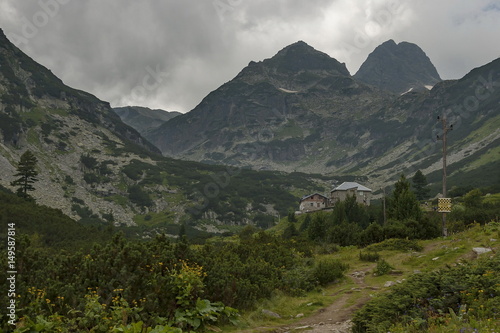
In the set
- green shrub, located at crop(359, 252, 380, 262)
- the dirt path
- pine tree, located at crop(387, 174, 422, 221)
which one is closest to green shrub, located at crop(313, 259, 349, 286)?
the dirt path

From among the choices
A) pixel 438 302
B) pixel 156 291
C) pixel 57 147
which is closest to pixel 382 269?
pixel 438 302

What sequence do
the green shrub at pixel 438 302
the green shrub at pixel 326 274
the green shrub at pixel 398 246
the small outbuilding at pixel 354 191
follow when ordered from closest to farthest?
the green shrub at pixel 438 302 < the green shrub at pixel 326 274 < the green shrub at pixel 398 246 < the small outbuilding at pixel 354 191

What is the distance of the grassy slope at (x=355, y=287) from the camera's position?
1070cm

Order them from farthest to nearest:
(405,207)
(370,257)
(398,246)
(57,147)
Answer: (57,147) < (405,207) < (398,246) < (370,257)

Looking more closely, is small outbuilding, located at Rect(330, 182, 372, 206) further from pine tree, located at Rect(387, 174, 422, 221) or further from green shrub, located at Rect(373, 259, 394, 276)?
green shrub, located at Rect(373, 259, 394, 276)

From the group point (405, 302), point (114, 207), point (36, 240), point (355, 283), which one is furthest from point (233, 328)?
point (114, 207)

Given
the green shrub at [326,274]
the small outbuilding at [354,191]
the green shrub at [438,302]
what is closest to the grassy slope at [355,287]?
the green shrub at [326,274]

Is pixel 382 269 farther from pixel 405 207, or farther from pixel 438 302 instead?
pixel 405 207

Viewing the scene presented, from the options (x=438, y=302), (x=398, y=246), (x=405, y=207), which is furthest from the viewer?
(x=405, y=207)

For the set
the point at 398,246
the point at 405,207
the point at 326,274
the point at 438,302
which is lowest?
the point at 326,274

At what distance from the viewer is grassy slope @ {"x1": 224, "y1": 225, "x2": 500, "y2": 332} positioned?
1070cm

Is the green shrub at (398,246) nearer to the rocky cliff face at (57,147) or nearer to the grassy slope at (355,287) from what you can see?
the grassy slope at (355,287)

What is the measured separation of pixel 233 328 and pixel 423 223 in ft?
78.2

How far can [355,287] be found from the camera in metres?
15.1
